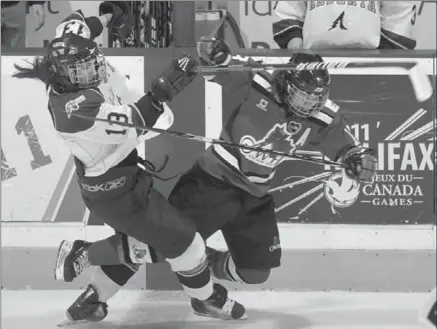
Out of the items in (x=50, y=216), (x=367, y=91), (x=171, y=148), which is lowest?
(x=50, y=216)

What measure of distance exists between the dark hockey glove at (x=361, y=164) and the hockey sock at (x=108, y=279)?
0.85 metres

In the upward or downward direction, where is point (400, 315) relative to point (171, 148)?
downward

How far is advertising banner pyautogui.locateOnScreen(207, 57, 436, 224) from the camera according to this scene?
3494 mm

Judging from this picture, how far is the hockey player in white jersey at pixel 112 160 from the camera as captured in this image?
278 centimetres

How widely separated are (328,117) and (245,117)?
286 millimetres

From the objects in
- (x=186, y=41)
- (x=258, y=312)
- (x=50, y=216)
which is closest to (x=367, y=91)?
(x=186, y=41)

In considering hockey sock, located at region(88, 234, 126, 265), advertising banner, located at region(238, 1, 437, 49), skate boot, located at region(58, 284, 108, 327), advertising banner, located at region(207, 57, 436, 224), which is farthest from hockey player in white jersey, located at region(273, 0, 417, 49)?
skate boot, located at region(58, 284, 108, 327)

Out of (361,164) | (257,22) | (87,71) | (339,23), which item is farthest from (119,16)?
(361,164)

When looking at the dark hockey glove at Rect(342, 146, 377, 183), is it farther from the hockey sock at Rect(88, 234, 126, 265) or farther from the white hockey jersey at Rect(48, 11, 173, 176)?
the hockey sock at Rect(88, 234, 126, 265)

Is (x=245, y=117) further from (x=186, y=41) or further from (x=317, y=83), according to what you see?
(x=186, y=41)

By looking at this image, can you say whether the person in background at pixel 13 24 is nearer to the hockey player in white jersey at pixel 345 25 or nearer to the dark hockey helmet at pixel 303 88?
the hockey player in white jersey at pixel 345 25

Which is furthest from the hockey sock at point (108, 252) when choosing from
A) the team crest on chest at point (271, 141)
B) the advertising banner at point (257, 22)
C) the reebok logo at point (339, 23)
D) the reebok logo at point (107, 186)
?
the advertising banner at point (257, 22)

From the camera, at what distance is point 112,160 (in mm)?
2926

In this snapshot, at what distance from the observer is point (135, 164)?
9.94 feet
